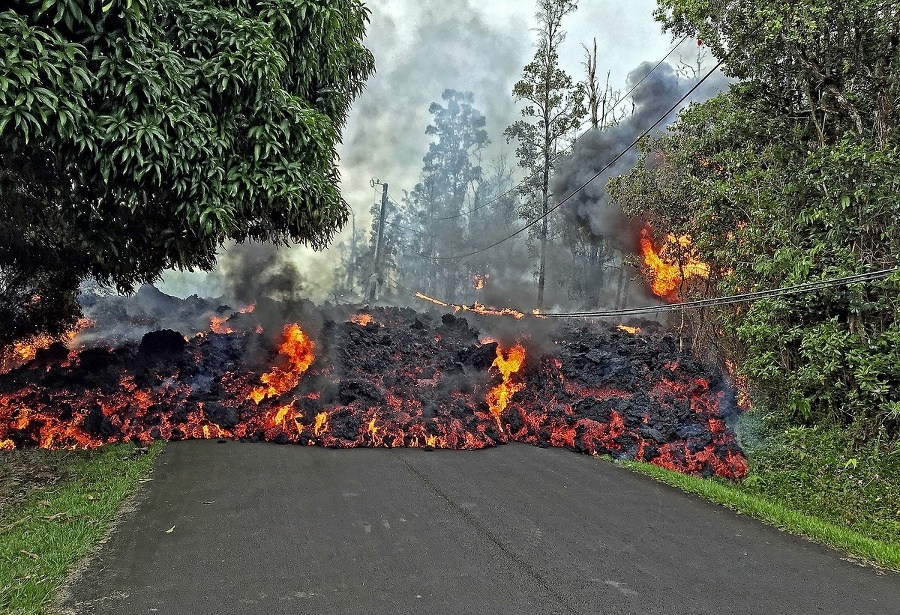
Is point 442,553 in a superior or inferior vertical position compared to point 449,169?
inferior

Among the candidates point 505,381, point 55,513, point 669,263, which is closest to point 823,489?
point 505,381

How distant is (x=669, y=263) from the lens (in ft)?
50.7

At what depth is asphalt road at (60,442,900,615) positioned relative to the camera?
437cm

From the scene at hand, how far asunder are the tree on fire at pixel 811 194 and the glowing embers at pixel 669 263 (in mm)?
3973

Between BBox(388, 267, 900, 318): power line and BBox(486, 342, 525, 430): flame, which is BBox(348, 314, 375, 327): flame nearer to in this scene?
BBox(486, 342, 525, 430): flame

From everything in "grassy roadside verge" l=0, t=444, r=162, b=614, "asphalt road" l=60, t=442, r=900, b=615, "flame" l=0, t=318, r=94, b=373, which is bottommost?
"grassy roadside verge" l=0, t=444, r=162, b=614

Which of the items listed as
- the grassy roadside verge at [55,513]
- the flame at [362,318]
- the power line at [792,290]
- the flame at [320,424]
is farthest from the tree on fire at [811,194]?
the flame at [362,318]

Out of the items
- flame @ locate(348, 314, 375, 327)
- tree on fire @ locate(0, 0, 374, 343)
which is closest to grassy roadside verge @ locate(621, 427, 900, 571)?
tree on fire @ locate(0, 0, 374, 343)

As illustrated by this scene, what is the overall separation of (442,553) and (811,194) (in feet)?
25.7

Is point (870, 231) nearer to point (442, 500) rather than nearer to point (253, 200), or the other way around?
point (442, 500)

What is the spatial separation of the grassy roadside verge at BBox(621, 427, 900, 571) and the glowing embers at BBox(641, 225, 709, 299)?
6257 mm

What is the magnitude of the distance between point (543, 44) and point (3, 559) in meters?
26.9

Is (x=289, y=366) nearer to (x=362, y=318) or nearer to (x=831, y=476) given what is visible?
(x=362, y=318)

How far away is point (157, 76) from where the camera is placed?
500 cm
